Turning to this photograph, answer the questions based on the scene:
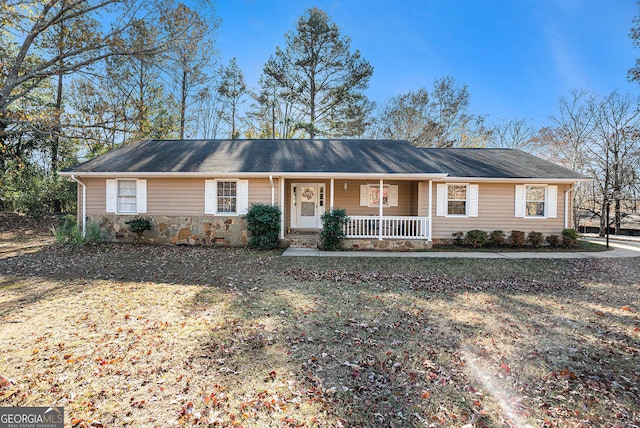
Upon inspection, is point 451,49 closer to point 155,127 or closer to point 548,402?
point 155,127

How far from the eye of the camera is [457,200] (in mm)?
11656

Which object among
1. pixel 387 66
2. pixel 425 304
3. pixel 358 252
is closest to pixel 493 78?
pixel 387 66

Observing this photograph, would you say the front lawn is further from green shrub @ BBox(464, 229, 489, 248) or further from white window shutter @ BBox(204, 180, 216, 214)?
white window shutter @ BBox(204, 180, 216, 214)

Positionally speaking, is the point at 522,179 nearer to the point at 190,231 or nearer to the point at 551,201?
the point at 551,201

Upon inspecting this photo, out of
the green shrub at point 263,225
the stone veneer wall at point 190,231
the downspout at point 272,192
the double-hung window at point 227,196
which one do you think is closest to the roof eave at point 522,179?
the downspout at point 272,192

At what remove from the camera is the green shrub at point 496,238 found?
11.2 m

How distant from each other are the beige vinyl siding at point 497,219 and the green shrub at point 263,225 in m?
6.29

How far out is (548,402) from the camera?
2564 mm

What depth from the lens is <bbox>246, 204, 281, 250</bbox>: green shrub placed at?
10133 millimetres

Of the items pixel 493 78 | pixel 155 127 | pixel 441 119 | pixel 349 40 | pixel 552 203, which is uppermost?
pixel 349 40

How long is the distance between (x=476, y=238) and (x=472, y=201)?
1525 millimetres

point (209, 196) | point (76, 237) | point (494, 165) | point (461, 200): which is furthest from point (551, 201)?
point (76, 237)

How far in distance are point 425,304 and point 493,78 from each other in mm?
21312

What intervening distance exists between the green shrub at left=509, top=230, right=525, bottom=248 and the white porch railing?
3.45 m
